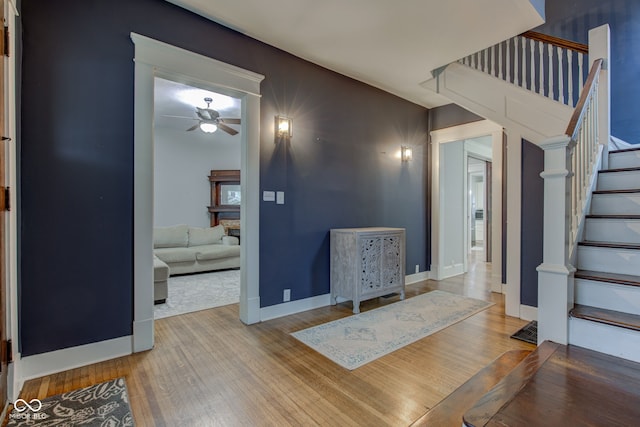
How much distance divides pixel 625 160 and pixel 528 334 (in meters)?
1.77

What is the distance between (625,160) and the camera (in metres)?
2.67

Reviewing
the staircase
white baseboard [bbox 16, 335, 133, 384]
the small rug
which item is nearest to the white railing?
the staircase

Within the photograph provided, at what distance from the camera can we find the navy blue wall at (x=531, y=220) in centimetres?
317

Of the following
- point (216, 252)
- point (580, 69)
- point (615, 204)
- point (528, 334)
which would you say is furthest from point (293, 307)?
point (580, 69)

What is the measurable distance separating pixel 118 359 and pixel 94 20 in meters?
2.59

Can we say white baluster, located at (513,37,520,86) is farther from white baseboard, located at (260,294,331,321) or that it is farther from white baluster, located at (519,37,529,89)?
white baseboard, located at (260,294,331,321)

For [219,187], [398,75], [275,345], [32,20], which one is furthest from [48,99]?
[219,187]

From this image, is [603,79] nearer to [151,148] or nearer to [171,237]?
[151,148]

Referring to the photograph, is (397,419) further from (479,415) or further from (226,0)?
(226,0)

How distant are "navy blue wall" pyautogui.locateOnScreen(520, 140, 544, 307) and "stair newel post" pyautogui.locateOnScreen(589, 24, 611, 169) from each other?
504 mm

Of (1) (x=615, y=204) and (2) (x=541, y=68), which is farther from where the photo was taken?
(2) (x=541, y=68)

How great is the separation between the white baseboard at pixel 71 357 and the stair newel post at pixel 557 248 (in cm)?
294

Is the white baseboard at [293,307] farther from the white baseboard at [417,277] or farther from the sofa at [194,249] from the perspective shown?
the sofa at [194,249]

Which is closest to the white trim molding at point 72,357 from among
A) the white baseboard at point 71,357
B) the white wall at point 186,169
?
the white baseboard at point 71,357
